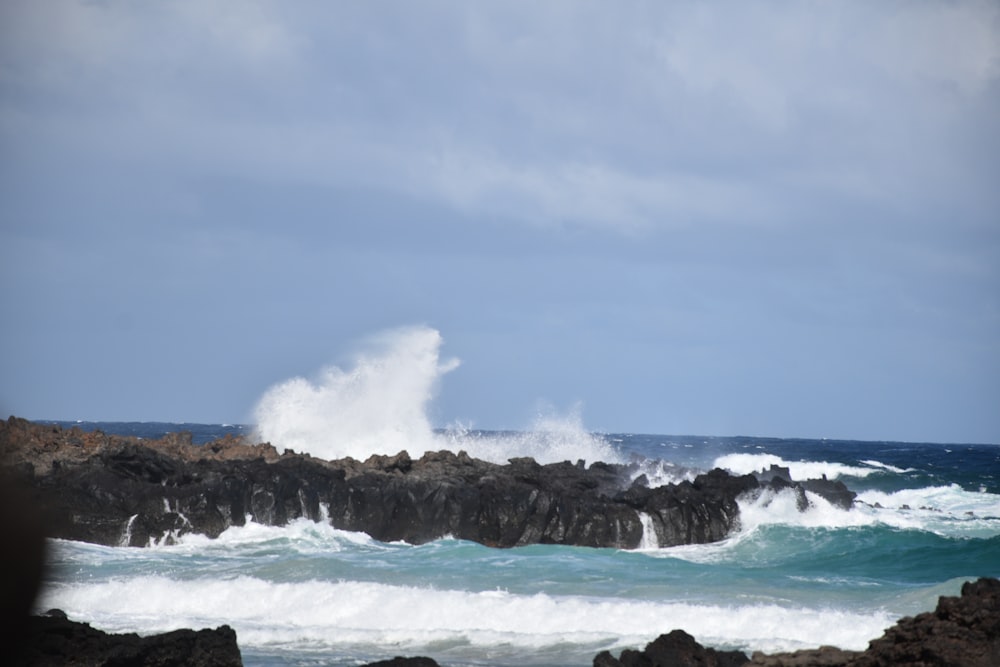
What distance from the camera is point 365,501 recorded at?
19500 mm

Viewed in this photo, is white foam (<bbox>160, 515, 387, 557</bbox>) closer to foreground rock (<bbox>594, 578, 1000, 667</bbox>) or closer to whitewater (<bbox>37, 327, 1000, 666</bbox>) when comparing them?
whitewater (<bbox>37, 327, 1000, 666</bbox>)

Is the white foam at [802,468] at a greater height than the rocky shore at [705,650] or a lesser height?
greater

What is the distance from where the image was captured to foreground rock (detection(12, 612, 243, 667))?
701cm

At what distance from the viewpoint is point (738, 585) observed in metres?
14.5

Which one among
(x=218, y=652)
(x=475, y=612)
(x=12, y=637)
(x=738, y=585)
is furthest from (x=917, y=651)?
(x=738, y=585)

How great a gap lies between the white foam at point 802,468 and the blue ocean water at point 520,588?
59.5ft

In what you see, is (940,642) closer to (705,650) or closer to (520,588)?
(705,650)

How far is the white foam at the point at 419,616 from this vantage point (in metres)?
11.2

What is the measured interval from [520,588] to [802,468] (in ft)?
108

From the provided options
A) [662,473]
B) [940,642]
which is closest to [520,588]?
[940,642]

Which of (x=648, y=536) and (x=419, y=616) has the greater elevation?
(x=648, y=536)

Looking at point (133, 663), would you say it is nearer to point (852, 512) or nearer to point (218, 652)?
point (218, 652)

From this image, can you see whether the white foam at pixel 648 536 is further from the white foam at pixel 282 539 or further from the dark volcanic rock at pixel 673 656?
the dark volcanic rock at pixel 673 656

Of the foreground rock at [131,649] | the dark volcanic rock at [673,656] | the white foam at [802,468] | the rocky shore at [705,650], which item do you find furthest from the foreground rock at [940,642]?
the white foam at [802,468]
